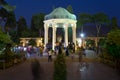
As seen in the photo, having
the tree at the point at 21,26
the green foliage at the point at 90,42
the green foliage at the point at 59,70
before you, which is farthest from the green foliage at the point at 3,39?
the tree at the point at 21,26

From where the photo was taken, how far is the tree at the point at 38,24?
216ft

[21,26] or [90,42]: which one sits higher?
[21,26]

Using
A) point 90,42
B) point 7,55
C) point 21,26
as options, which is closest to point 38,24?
point 21,26

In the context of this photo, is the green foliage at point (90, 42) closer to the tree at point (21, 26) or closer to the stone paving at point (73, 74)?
the tree at point (21, 26)

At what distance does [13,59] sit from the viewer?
97.3 ft

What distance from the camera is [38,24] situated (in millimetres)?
67125

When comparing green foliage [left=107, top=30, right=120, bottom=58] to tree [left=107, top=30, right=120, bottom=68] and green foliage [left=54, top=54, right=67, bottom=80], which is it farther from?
green foliage [left=54, top=54, right=67, bottom=80]

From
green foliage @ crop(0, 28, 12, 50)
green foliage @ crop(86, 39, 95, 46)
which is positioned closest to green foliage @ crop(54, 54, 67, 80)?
green foliage @ crop(0, 28, 12, 50)

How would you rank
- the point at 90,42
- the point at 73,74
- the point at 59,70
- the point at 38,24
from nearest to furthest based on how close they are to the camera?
the point at 59,70, the point at 73,74, the point at 90,42, the point at 38,24

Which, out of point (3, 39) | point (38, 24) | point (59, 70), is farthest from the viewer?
point (38, 24)

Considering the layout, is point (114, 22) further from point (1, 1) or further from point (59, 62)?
point (59, 62)

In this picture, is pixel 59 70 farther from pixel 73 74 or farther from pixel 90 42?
pixel 90 42

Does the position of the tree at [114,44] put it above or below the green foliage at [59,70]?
above

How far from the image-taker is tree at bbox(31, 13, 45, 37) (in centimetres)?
6581
